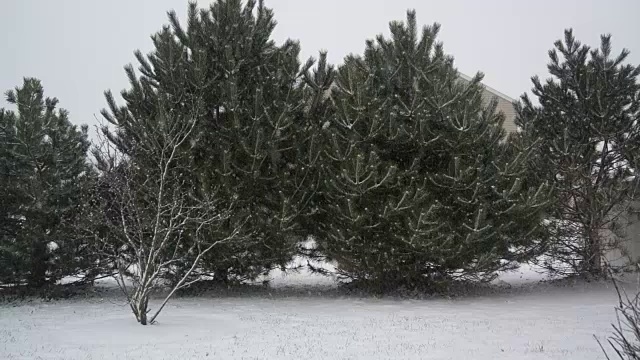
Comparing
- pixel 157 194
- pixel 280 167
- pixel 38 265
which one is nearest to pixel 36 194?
pixel 38 265

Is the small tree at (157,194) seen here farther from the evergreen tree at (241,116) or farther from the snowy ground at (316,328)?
the snowy ground at (316,328)

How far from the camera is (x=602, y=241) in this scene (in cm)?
1227

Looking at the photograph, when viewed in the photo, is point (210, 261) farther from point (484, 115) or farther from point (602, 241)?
point (602, 241)

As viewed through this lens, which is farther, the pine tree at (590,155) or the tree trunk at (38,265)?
the pine tree at (590,155)

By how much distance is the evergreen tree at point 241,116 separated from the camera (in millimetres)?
10266

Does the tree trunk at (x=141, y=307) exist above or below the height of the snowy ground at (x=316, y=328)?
above

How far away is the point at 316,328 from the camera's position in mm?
7645

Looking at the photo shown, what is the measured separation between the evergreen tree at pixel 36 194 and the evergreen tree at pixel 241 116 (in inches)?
50.6

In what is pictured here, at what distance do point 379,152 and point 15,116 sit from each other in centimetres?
734

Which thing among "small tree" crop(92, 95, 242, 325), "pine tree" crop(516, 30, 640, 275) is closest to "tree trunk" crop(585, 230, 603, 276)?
"pine tree" crop(516, 30, 640, 275)

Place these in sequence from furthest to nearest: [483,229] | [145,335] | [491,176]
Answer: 1. [491,176]
2. [483,229]
3. [145,335]

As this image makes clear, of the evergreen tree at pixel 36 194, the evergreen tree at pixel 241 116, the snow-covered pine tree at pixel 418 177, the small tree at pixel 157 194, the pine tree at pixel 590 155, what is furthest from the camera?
the pine tree at pixel 590 155


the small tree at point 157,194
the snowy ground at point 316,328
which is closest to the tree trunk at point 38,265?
the snowy ground at point 316,328

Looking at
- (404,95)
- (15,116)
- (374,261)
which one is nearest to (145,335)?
(374,261)
